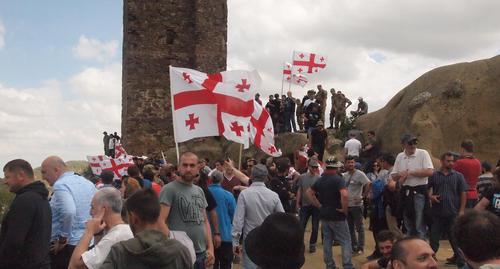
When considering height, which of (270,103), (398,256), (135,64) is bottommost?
(398,256)

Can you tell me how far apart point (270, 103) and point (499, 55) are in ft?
24.9

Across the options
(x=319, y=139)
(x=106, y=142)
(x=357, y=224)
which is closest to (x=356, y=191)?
(x=357, y=224)

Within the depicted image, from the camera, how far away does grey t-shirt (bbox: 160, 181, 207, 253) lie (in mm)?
5887

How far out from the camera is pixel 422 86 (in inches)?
690

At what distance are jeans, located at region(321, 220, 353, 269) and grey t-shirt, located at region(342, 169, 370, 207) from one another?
129cm

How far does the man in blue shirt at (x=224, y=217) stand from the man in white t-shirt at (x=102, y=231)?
345 centimetres

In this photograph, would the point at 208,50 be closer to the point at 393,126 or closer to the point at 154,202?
the point at 393,126

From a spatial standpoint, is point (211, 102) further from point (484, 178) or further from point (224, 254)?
point (484, 178)

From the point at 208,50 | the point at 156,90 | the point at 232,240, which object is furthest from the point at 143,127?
the point at 232,240

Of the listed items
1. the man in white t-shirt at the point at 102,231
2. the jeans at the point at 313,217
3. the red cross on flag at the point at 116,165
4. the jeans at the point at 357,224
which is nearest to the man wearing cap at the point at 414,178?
the jeans at the point at 357,224

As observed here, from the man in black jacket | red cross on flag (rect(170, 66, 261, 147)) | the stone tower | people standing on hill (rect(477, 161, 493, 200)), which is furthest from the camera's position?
the stone tower

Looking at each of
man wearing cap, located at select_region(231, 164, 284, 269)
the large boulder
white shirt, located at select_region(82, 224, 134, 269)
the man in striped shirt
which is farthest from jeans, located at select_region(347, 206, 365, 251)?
white shirt, located at select_region(82, 224, 134, 269)

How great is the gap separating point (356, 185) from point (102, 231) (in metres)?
6.01

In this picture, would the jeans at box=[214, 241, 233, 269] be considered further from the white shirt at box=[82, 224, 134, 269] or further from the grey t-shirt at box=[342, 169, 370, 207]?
the white shirt at box=[82, 224, 134, 269]
